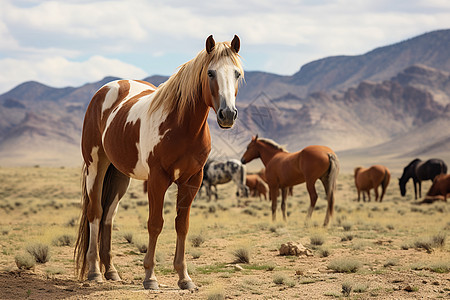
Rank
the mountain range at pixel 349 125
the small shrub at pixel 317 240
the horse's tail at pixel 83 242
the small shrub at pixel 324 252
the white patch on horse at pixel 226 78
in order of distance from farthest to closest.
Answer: the mountain range at pixel 349 125
the small shrub at pixel 317 240
the small shrub at pixel 324 252
the horse's tail at pixel 83 242
the white patch on horse at pixel 226 78

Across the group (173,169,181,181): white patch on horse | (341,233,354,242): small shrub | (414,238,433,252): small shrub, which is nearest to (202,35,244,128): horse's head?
(173,169,181,181): white patch on horse

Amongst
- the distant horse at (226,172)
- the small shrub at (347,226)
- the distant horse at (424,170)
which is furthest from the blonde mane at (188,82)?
the distant horse at (424,170)

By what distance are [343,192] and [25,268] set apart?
31679 mm

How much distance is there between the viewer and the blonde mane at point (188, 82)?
618cm

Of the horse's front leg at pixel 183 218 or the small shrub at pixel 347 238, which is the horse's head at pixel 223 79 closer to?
the horse's front leg at pixel 183 218

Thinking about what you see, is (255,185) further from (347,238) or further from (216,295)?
(216,295)

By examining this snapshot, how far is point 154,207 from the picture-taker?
254 inches

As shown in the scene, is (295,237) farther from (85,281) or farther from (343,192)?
(343,192)

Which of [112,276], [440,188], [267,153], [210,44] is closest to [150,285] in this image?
[112,276]

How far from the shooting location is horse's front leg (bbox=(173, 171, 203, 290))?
6688mm

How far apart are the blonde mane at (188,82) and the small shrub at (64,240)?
5515 millimetres

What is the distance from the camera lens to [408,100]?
170 metres

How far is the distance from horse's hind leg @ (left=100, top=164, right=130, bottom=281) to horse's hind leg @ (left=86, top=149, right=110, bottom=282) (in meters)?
0.16

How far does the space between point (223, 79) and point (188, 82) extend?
27.2 inches
